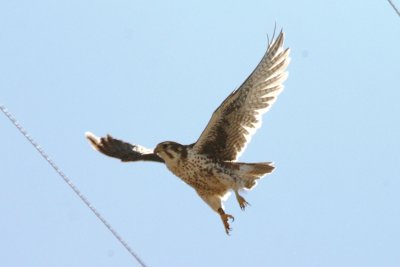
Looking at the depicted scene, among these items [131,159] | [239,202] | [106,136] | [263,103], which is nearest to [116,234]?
[239,202]

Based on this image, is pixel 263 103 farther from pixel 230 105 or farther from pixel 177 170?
pixel 177 170

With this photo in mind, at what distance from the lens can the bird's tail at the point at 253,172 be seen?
765cm

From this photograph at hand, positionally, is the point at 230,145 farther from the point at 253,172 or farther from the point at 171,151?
the point at 171,151

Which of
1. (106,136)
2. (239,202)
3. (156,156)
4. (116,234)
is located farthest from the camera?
(106,136)

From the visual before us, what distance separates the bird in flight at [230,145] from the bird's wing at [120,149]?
73cm

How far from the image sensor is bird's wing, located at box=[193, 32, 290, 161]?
7.84m

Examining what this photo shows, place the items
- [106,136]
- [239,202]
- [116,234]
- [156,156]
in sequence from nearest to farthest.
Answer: [116,234], [239,202], [156,156], [106,136]

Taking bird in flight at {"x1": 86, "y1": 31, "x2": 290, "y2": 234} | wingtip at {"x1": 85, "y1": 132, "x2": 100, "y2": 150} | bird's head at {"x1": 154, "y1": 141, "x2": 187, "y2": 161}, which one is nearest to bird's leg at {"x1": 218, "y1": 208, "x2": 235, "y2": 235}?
bird in flight at {"x1": 86, "y1": 31, "x2": 290, "y2": 234}

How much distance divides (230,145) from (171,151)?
1.84ft

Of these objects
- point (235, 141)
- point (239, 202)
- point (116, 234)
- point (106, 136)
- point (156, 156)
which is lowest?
point (116, 234)

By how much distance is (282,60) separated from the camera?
7953 millimetres

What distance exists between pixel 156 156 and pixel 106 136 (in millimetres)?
1128

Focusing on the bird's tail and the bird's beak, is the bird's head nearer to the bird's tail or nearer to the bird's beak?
the bird's beak

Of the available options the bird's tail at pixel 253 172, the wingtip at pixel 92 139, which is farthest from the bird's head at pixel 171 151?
the wingtip at pixel 92 139
